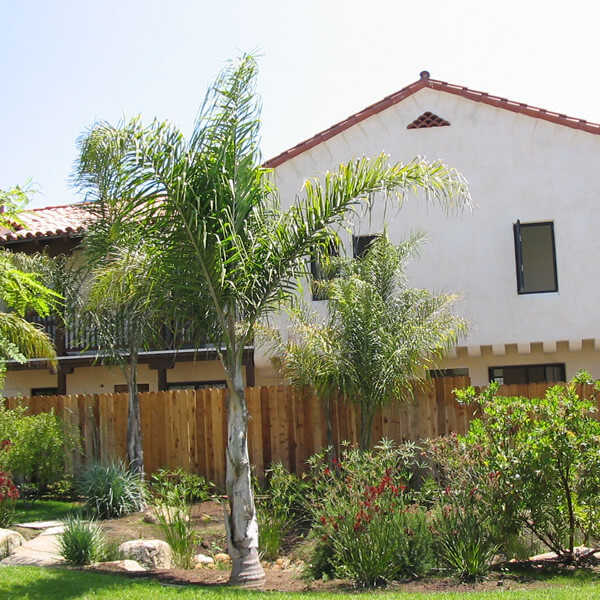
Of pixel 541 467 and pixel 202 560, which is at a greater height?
pixel 541 467

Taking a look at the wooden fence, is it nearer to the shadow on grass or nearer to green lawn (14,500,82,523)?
green lawn (14,500,82,523)

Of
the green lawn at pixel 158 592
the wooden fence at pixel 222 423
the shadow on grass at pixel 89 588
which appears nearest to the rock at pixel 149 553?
the shadow on grass at pixel 89 588

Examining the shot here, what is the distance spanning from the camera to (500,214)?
16.7m

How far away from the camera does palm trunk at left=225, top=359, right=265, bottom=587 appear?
27.1 ft

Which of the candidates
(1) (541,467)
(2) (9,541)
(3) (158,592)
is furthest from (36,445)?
(1) (541,467)

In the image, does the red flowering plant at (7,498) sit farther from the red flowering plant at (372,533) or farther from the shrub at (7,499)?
the red flowering plant at (372,533)

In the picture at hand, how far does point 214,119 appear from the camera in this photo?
9172 mm

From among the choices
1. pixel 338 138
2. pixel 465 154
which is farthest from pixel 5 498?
pixel 465 154

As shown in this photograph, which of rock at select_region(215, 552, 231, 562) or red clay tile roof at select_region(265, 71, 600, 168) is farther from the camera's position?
red clay tile roof at select_region(265, 71, 600, 168)

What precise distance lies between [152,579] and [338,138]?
11238mm

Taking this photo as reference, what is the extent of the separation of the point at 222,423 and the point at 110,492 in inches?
98.2

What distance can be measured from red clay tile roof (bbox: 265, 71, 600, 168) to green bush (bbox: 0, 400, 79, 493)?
7.06 metres

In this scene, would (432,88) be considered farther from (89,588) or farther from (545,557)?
(89,588)

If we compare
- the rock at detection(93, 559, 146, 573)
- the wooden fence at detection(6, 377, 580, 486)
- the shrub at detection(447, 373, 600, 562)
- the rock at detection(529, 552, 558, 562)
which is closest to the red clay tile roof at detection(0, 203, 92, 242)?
the wooden fence at detection(6, 377, 580, 486)
